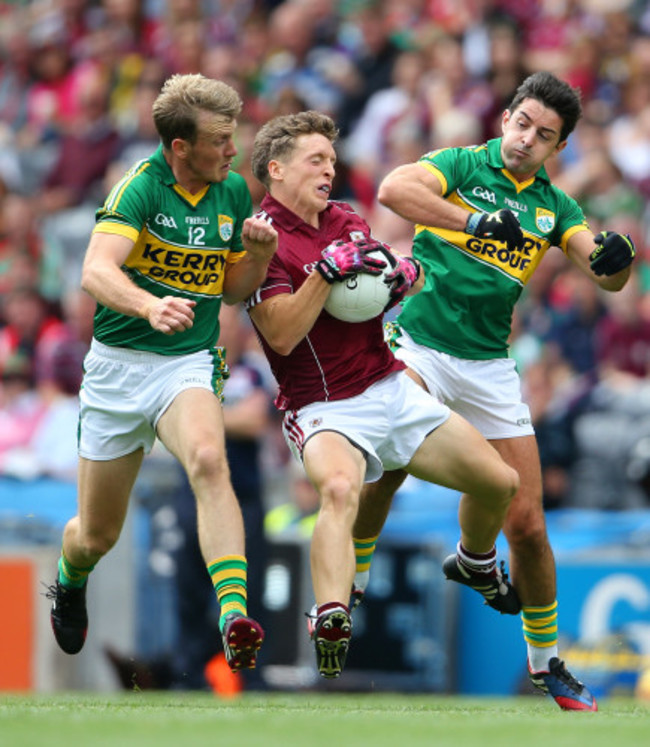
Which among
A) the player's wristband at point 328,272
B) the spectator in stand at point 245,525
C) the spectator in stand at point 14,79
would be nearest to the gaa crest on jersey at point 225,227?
the player's wristband at point 328,272

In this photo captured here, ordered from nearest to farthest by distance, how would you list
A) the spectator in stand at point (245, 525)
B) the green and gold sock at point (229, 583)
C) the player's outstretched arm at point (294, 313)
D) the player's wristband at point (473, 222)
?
the green and gold sock at point (229, 583) → the player's outstretched arm at point (294, 313) → the player's wristband at point (473, 222) → the spectator in stand at point (245, 525)

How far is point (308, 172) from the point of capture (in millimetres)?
7984

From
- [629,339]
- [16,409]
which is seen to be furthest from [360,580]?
[16,409]

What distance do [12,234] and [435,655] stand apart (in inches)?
297

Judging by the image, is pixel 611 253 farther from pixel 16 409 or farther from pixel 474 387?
pixel 16 409

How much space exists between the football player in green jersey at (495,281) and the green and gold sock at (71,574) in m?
1.43

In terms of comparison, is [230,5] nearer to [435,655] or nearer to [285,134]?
[435,655]

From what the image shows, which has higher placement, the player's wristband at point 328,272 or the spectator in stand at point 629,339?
the player's wristband at point 328,272

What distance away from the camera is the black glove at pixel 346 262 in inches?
301

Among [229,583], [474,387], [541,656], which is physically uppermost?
[474,387]

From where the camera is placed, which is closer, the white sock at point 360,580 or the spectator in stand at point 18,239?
the white sock at point 360,580

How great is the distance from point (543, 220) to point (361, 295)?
131 centimetres

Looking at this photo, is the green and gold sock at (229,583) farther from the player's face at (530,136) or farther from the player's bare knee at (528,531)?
the player's face at (530,136)

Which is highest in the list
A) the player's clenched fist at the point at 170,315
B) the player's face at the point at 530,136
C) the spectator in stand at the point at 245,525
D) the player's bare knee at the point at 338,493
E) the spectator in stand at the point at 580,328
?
the player's face at the point at 530,136
